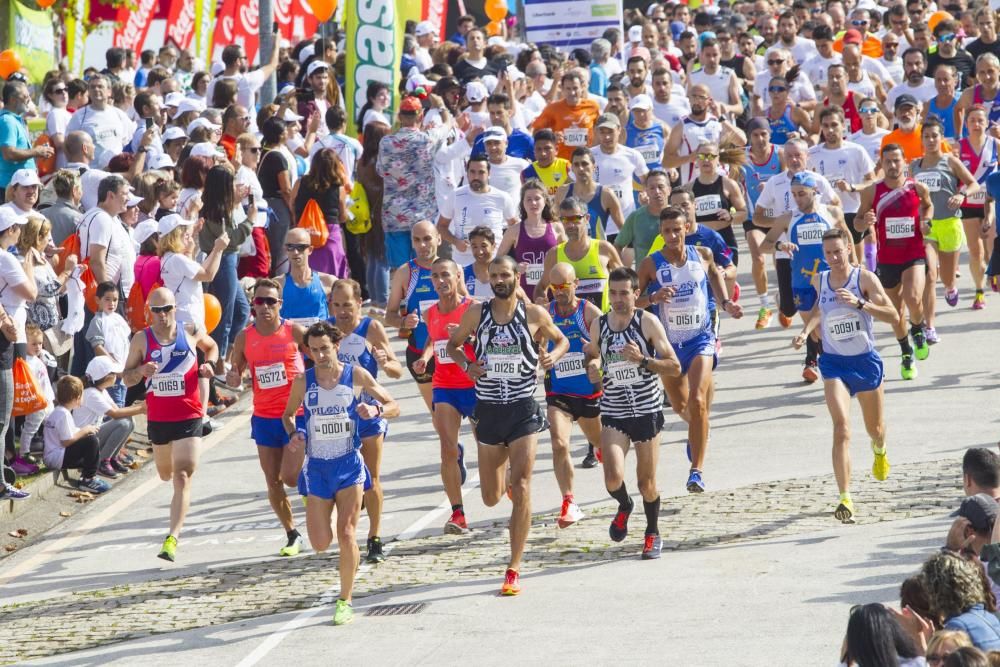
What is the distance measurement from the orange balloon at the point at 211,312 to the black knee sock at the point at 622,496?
17.1ft

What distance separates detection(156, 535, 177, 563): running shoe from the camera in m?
12.0

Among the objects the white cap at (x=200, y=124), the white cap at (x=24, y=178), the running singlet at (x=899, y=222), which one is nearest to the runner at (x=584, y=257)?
the running singlet at (x=899, y=222)

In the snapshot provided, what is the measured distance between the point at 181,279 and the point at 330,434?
4253mm

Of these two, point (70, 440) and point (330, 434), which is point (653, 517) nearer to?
point (330, 434)

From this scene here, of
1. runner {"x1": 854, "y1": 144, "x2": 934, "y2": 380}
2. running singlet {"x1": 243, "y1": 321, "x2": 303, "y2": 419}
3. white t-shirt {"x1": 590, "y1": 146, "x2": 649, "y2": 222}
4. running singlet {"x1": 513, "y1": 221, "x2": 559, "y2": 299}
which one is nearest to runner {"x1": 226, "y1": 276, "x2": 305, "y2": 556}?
running singlet {"x1": 243, "y1": 321, "x2": 303, "y2": 419}

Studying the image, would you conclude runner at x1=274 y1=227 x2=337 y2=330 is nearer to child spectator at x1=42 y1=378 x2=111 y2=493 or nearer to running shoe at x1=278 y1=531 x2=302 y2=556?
running shoe at x1=278 y1=531 x2=302 y2=556

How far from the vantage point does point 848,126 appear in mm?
20812

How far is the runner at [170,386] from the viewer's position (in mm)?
12305

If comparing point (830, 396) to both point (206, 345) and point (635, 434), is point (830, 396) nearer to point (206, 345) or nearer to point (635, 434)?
point (635, 434)

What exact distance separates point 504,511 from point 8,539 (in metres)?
3.48

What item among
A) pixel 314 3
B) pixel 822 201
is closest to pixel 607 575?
pixel 822 201

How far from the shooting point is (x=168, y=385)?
12.4 meters

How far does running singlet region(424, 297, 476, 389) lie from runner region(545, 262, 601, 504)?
0.58m

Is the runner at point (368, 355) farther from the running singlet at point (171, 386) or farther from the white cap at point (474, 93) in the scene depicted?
the white cap at point (474, 93)
